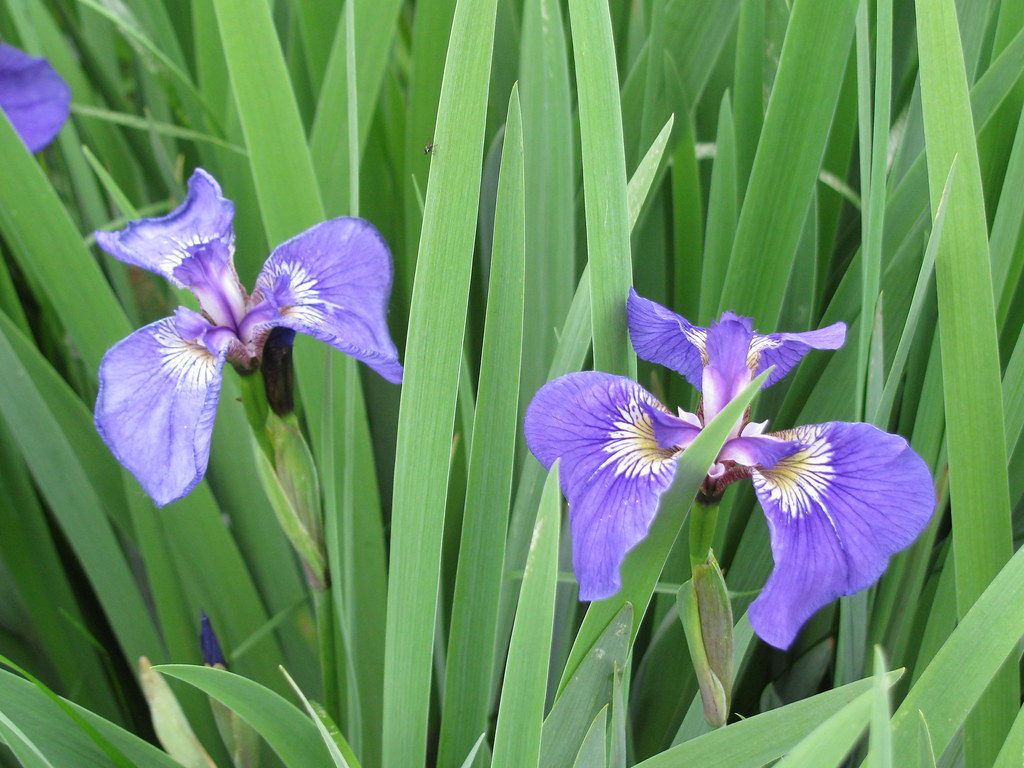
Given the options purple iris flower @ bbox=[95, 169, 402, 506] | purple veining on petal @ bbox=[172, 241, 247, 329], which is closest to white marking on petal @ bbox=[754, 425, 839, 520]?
purple iris flower @ bbox=[95, 169, 402, 506]

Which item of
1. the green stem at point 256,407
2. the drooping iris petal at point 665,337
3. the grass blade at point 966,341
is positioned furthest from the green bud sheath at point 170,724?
the grass blade at point 966,341

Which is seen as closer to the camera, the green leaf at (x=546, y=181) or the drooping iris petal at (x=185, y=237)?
the drooping iris petal at (x=185, y=237)

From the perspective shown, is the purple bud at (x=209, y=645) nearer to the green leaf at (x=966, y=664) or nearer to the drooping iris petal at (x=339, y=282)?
the drooping iris petal at (x=339, y=282)

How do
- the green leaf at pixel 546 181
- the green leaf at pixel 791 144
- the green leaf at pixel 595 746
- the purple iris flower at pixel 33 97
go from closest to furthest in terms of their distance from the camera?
the green leaf at pixel 595 746 < the green leaf at pixel 791 144 < the green leaf at pixel 546 181 < the purple iris flower at pixel 33 97

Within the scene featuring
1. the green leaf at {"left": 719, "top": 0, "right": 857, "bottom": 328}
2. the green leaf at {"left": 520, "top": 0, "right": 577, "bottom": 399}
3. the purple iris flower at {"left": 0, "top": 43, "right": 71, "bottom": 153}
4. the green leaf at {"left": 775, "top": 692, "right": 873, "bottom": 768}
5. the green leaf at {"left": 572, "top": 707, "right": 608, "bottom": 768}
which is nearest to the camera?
the green leaf at {"left": 775, "top": 692, "right": 873, "bottom": 768}

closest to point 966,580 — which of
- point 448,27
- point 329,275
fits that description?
point 329,275

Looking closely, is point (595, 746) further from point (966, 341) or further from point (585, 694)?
point (966, 341)

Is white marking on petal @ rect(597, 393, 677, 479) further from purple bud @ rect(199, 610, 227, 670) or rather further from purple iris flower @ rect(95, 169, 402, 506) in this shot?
purple bud @ rect(199, 610, 227, 670)

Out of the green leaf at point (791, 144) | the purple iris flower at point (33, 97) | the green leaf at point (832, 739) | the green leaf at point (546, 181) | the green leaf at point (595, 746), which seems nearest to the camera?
the green leaf at point (832, 739)
